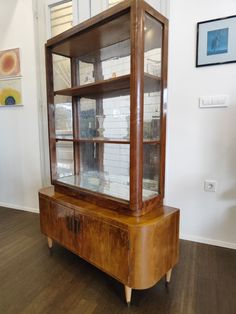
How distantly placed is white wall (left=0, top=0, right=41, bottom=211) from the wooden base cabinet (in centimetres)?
144

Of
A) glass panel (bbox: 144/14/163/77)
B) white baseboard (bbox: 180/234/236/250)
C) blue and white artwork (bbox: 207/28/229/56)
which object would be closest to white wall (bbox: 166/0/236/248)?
white baseboard (bbox: 180/234/236/250)

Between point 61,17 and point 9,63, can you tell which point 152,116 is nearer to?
point 61,17

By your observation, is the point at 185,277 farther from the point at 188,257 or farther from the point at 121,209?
the point at 121,209

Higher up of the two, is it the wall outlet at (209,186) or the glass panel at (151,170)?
the glass panel at (151,170)

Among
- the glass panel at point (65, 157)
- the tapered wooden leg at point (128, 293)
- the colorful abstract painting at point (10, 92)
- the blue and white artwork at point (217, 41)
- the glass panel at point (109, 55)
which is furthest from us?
the colorful abstract painting at point (10, 92)

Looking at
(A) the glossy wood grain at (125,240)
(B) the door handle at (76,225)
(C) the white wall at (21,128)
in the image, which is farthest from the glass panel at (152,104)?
(C) the white wall at (21,128)

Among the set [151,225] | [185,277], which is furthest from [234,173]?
[151,225]

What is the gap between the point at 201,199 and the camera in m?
2.05

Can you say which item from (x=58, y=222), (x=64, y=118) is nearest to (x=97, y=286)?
(x=58, y=222)

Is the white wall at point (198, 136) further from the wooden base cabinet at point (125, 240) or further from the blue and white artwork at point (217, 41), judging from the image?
the wooden base cabinet at point (125, 240)

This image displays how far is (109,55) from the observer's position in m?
1.82

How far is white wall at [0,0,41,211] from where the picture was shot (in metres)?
2.61

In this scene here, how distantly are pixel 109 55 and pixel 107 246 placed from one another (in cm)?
151

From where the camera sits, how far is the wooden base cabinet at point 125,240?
49.4 inches
